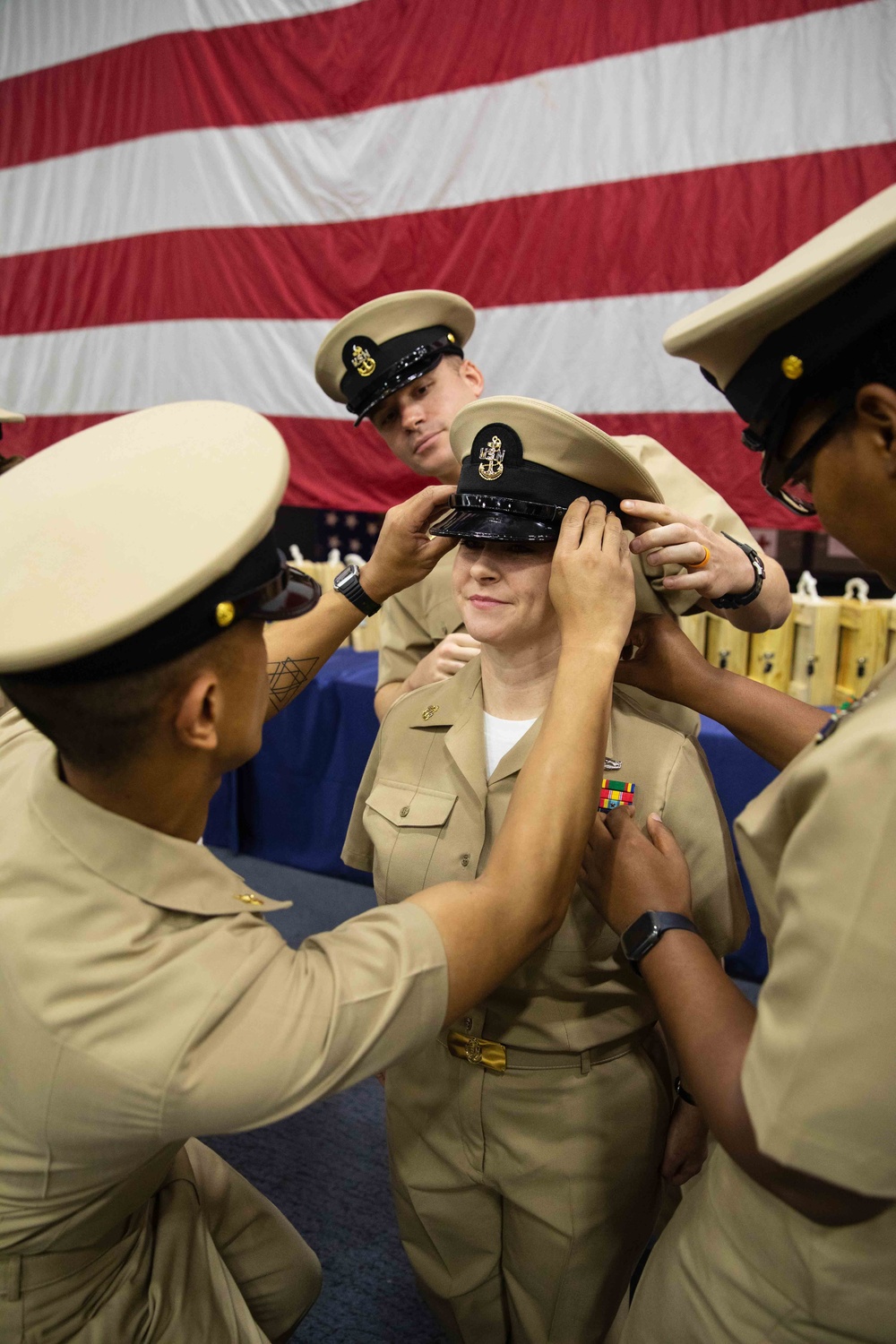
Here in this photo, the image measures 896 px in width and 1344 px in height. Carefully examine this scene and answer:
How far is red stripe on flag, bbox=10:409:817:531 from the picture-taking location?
3.17 m

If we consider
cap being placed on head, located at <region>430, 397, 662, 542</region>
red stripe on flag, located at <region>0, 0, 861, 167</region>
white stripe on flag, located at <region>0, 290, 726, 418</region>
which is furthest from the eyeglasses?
red stripe on flag, located at <region>0, 0, 861, 167</region>

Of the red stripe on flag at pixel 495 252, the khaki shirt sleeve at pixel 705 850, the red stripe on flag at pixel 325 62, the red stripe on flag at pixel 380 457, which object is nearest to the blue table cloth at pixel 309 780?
the red stripe on flag at pixel 380 457

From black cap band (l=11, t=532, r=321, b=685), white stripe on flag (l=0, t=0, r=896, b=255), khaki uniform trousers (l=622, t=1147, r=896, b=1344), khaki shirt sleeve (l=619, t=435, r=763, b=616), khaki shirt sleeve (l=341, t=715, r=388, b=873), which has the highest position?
white stripe on flag (l=0, t=0, r=896, b=255)

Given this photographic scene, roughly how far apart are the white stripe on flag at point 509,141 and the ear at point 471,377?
51.0 inches

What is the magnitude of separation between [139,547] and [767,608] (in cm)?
105

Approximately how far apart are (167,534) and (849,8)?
2929 mm

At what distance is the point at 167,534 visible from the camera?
0.93m

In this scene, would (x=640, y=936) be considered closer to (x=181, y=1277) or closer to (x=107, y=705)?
(x=107, y=705)

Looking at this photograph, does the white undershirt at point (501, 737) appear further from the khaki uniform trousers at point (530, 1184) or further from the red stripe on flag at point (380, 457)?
the red stripe on flag at point (380, 457)

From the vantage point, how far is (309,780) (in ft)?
12.1

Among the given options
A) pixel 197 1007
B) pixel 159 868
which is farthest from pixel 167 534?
pixel 197 1007

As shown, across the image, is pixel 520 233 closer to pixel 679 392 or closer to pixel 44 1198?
pixel 679 392

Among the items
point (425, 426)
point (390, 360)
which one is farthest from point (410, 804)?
point (390, 360)

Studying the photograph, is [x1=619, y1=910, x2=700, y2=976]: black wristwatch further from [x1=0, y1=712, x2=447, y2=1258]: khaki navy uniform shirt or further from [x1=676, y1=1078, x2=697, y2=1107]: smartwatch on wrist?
[x1=676, y1=1078, x2=697, y2=1107]: smartwatch on wrist
